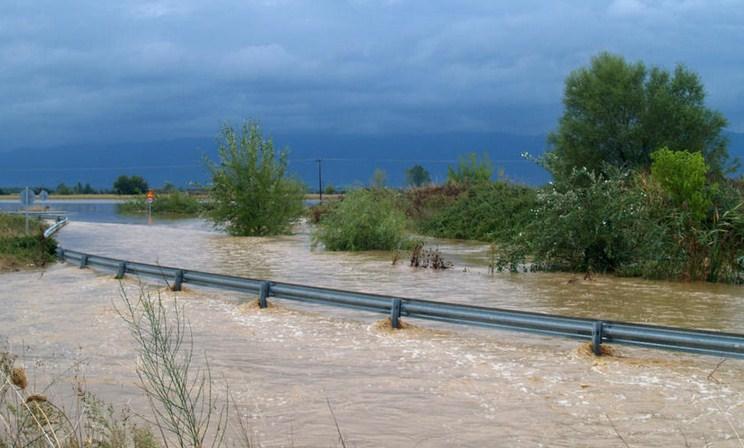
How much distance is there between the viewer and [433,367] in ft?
37.2

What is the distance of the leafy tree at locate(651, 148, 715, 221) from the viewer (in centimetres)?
2233

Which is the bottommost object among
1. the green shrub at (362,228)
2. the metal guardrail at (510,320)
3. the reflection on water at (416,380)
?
the reflection on water at (416,380)

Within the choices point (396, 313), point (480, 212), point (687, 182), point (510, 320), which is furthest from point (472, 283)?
point (480, 212)

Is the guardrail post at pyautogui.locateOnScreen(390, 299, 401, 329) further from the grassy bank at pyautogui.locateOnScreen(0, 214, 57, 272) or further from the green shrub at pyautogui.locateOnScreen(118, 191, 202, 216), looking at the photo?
the green shrub at pyautogui.locateOnScreen(118, 191, 202, 216)

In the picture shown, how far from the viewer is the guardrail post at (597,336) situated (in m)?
11.6

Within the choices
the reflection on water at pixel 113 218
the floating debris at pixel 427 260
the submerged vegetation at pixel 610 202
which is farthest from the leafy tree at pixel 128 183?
the floating debris at pixel 427 260

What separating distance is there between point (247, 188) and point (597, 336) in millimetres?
32854

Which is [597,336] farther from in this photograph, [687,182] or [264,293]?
[687,182]

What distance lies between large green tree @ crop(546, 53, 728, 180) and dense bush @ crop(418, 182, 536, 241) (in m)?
5.82

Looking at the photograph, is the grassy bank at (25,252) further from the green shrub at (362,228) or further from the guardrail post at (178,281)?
the green shrub at (362,228)

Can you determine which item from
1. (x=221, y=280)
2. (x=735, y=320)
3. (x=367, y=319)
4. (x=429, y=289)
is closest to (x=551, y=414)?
(x=367, y=319)

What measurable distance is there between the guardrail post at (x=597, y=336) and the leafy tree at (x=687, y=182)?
38.1 ft

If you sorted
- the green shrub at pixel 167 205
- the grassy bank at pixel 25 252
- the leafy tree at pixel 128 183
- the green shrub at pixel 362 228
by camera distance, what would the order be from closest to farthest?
the grassy bank at pixel 25 252 < the green shrub at pixel 362 228 < the green shrub at pixel 167 205 < the leafy tree at pixel 128 183

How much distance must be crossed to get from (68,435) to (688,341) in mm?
7434
